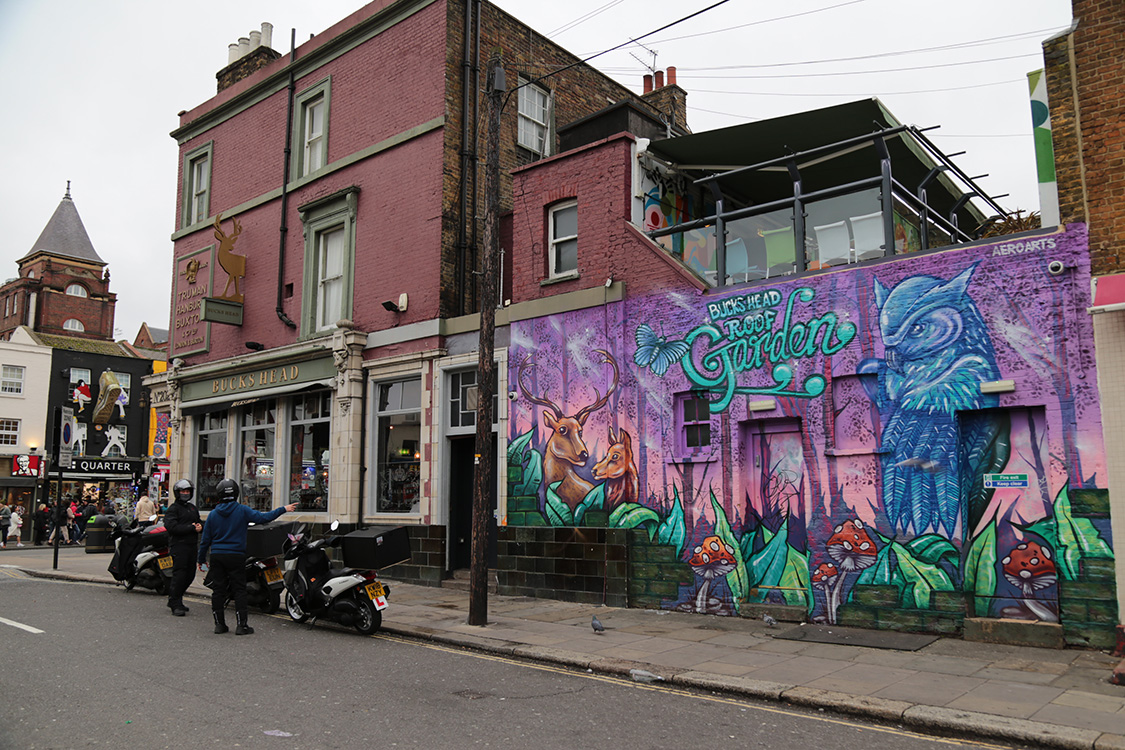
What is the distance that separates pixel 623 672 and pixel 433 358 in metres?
8.89

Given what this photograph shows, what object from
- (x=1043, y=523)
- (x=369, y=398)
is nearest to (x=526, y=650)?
(x=1043, y=523)

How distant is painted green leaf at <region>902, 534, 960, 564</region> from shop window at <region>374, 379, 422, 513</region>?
9.29 m

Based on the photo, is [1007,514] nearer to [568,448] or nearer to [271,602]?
[568,448]

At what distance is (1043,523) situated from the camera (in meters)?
8.93

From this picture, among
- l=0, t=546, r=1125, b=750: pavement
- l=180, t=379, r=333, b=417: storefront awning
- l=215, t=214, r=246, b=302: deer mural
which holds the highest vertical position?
l=215, t=214, r=246, b=302: deer mural

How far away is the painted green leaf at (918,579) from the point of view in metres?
9.52

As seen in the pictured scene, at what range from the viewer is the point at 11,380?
4422cm

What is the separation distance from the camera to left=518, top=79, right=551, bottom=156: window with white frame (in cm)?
1812

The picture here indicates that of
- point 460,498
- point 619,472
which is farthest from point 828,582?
point 460,498

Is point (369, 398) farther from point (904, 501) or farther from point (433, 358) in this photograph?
point (904, 501)

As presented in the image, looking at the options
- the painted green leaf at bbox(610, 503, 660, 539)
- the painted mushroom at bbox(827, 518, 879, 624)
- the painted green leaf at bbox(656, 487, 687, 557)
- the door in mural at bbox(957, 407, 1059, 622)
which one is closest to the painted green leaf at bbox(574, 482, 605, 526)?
the painted green leaf at bbox(610, 503, 660, 539)

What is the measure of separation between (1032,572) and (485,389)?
690 cm

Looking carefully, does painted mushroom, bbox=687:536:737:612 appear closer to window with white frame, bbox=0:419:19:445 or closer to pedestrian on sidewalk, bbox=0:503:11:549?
pedestrian on sidewalk, bbox=0:503:11:549

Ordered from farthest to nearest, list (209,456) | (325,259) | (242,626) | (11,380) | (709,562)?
(11,380) → (209,456) → (325,259) → (709,562) → (242,626)
